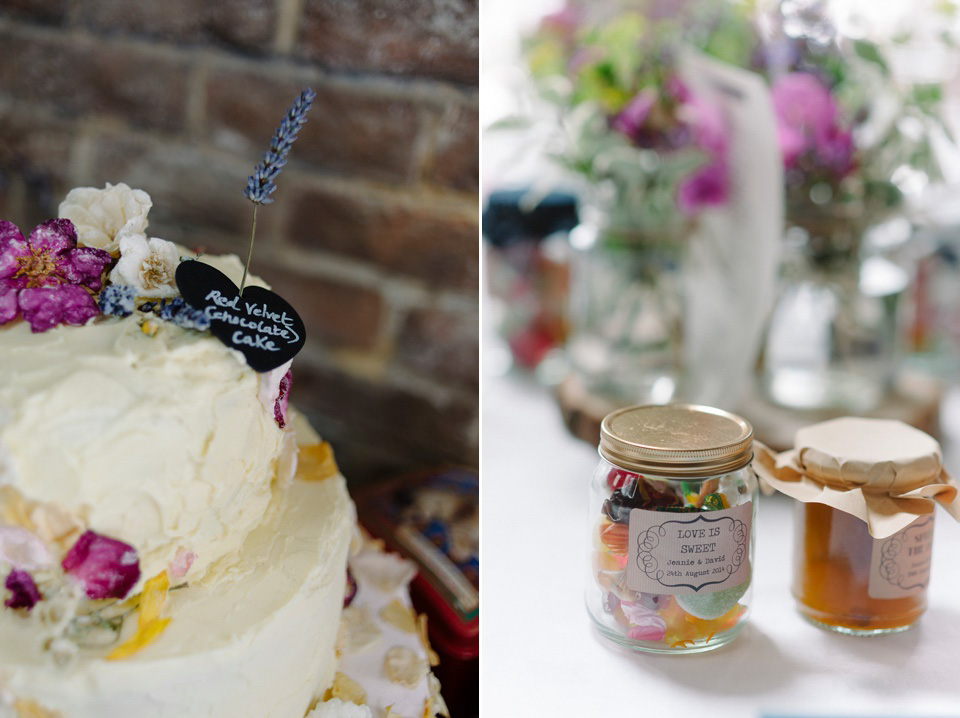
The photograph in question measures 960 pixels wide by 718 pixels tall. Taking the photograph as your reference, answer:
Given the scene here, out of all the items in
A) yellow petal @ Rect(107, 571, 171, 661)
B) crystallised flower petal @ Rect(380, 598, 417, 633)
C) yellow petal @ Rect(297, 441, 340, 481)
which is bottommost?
crystallised flower petal @ Rect(380, 598, 417, 633)

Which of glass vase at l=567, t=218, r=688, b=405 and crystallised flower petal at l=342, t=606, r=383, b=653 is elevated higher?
glass vase at l=567, t=218, r=688, b=405

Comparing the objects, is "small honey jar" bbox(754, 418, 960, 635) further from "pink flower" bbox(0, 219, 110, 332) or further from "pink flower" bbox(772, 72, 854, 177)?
"pink flower" bbox(0, 219, 110, 332)

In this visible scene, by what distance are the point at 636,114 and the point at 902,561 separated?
0.56m

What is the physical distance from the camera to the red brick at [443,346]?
108cm

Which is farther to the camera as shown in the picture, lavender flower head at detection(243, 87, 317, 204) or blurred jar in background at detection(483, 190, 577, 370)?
blurred jar in background at detection(483, 190, 577, 370)

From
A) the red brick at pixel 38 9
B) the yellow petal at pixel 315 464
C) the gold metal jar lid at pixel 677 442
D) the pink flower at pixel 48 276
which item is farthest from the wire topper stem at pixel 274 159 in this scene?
the red brick at pixel 38 9

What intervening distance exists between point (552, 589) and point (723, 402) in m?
0.34

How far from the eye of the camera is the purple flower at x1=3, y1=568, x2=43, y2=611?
0.56m

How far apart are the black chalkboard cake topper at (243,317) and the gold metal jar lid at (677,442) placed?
269 millimetres

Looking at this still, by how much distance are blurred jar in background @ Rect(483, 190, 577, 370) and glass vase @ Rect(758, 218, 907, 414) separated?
345 millimetres

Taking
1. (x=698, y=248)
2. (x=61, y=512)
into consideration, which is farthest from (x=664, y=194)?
(x=61, y=512)

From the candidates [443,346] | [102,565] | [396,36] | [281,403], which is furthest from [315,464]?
[396,36]

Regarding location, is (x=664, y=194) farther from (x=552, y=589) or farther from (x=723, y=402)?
(x=552, y=589)

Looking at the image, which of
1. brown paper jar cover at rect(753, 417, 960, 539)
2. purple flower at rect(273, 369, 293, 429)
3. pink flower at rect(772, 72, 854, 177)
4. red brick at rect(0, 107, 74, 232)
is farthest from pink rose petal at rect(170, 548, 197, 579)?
pink flower at rect(772, 72, 854, 177)
